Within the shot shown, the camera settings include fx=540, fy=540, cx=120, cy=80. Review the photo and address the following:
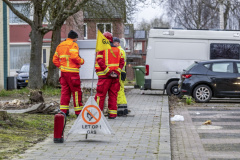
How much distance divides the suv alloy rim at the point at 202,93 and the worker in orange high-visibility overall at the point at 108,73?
6.91 meters

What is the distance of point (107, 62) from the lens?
1145cm

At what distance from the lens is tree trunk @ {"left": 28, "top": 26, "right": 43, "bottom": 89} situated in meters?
22.7

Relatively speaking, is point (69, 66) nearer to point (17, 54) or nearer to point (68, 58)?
point (68, 58)

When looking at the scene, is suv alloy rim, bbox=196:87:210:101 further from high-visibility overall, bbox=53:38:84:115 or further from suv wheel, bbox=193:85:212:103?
high-visibility overall, bbox=53:38:84:115

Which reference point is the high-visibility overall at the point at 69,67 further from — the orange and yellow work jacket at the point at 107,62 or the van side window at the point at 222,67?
the van side window at the point at 222,67

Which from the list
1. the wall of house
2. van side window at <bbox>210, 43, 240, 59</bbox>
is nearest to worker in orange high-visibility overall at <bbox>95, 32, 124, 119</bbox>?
van side window at <bbox>210, 43, 240, 59</bbox>

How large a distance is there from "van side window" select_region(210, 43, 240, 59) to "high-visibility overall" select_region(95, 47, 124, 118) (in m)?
9.94

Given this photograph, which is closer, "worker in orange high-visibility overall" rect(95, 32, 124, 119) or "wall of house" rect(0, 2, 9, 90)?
"worker in orange high-visibility overall" rect(95, 32, 124, 119)

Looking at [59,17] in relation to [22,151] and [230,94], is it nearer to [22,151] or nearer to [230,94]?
[230,94]

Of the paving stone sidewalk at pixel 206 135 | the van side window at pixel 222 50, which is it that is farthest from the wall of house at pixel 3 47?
the paving stone sidewalk at pixel 206 135

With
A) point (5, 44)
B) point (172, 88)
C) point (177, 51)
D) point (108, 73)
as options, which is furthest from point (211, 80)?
point (5, 44)

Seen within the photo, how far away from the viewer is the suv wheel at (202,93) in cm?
1800

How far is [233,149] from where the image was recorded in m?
8.58

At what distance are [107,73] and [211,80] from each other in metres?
7.46
